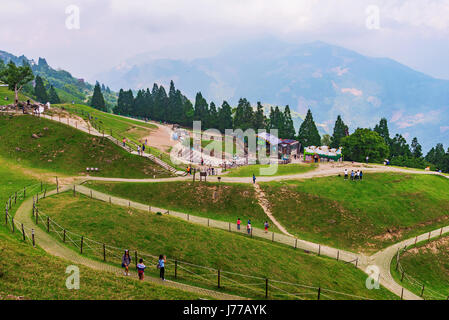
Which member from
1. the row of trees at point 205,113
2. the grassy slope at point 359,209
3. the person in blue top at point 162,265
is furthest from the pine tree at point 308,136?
the person in blue top at point 162,265

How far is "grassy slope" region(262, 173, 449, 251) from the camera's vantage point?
46.2 m

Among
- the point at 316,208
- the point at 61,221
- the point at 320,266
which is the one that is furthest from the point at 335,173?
the point at 61,221

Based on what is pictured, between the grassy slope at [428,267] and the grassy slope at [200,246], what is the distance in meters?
6.68

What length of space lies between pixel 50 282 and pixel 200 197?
32771mm

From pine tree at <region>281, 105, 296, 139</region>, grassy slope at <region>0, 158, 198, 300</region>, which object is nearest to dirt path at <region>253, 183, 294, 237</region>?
grassy slope at <region>0, 158, 198, 300</region>

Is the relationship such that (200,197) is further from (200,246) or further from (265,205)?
(200,246)

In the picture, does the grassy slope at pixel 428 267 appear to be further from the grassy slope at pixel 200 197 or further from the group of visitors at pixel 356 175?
the grassy slope at pixel 200 197

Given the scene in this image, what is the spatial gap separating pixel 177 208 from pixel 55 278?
29.1m

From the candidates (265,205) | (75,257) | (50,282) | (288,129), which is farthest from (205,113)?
(50,282)

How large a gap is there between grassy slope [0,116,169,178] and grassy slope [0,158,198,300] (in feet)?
114

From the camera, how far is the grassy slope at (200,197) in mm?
49188

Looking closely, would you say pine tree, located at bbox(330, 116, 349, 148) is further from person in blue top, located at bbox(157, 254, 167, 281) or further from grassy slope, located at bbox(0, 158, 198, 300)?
grassy slope, located at bbox(0, 158, 198, 300)
